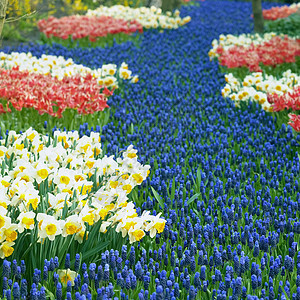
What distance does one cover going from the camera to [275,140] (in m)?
5.57

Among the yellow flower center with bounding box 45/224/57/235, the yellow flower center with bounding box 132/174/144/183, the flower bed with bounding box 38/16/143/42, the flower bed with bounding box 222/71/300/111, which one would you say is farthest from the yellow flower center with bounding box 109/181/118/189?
the flower bed with bounding box 38/16/143/42

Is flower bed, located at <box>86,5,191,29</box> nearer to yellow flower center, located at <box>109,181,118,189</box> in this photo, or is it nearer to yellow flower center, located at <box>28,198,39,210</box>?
yellow flower center, located at <box>109,181,118,189</box>

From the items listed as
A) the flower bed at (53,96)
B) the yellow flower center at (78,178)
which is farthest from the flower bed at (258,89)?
the yellow flower center at (78,178)

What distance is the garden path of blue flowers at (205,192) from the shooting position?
286 centimetres

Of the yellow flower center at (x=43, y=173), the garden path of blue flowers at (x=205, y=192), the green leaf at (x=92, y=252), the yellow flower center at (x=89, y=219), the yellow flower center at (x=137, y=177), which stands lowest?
the garden path of blue flowers at (x=205, y=192)

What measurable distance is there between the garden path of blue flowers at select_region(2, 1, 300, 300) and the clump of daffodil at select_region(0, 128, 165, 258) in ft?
0.78

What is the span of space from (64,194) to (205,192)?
1573 mm

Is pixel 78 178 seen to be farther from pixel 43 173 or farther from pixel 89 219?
pixel 89 219

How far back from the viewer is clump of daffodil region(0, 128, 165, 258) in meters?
2.94

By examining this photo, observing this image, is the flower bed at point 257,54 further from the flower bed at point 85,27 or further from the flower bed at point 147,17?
the flower bed at point 147,17

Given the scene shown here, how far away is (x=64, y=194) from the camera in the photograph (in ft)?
10.6

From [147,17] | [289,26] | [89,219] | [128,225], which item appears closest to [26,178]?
[89,219]

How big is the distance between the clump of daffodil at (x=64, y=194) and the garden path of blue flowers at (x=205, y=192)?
238mm

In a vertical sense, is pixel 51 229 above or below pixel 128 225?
above
